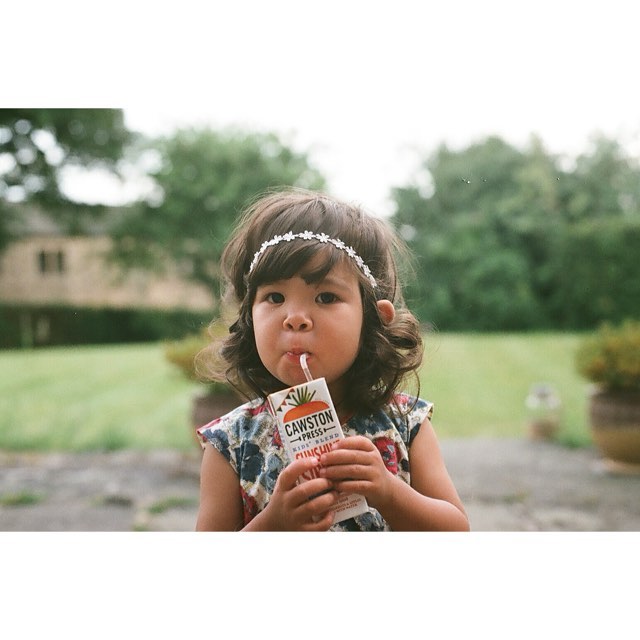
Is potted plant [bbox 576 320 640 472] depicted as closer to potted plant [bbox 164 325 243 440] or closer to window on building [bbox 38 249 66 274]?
potted plant [bbox 164 325 243 440]

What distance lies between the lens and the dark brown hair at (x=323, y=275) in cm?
107

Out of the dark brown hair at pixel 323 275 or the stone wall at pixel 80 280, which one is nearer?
the dark brown hair at pixel 323 275

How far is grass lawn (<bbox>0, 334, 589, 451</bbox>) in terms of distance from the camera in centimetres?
526

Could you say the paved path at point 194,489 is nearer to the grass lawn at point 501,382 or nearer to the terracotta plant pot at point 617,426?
the terracotta plant pot at point 617,426

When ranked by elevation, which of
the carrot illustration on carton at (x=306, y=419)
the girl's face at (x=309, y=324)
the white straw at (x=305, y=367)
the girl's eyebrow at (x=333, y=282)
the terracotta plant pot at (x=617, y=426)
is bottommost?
the terracotta plant pot at (x=617, y=426)

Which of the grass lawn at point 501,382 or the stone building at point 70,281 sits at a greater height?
the stone building at point 70,281

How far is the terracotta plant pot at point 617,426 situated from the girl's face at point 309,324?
3.45 meters

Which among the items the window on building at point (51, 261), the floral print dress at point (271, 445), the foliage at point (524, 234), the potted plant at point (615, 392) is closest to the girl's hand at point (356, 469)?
the floral print dress at point (271, 445)

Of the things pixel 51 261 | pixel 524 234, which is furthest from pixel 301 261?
pixel 51 261

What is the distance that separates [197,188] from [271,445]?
4549 millimetres

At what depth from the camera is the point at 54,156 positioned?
18.7 ft
